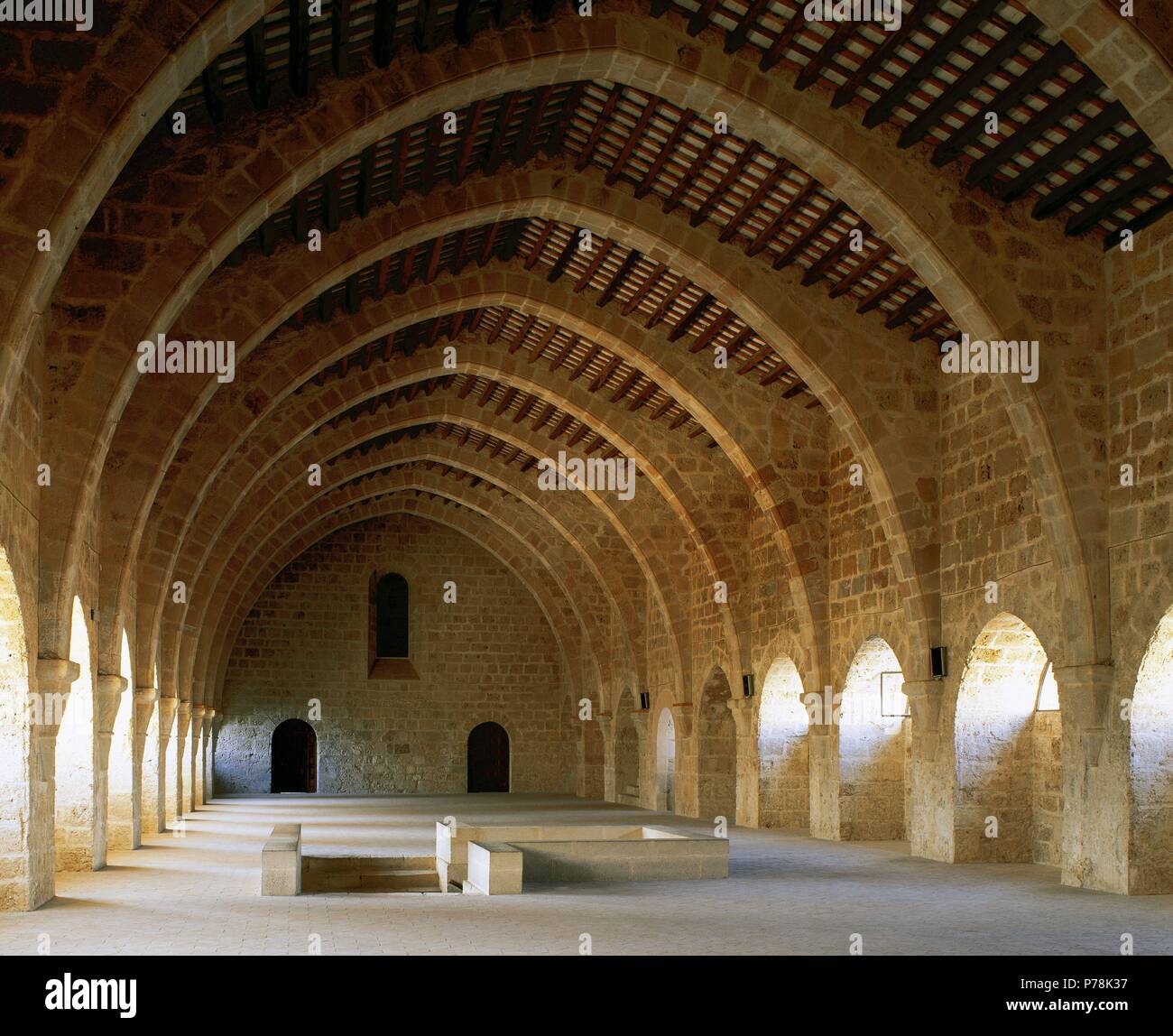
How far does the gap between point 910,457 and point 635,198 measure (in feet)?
11.3

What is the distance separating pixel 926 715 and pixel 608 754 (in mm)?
11418

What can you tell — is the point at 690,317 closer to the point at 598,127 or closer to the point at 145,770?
the point at 598,127

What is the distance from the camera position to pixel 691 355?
1498cm

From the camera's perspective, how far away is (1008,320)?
1015 centimetres

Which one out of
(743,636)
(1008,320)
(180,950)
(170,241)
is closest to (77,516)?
(170,241)

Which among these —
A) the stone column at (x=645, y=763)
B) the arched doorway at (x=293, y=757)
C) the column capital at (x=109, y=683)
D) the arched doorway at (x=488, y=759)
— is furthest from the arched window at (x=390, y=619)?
the column capital at (x=109, y=683)

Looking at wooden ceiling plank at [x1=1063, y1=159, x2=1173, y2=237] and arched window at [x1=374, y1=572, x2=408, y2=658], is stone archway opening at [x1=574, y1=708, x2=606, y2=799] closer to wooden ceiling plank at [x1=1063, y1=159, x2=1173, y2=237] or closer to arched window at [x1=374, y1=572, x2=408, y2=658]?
arched window at [x1=374, y1=572, x2=408, y2=658]

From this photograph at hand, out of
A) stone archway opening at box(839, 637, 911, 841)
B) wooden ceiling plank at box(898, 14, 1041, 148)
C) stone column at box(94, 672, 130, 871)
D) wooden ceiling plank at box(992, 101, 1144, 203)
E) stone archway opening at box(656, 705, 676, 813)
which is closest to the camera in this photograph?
wooden ceiling plank at box(898, 14, 1041, 148)

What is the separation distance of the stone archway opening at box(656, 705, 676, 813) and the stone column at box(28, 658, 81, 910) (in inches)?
482

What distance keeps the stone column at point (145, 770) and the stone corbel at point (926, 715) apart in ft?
23.5

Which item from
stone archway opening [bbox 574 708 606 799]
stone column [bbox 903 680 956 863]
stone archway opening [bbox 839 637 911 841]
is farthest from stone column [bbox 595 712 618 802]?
stone column [bbox 903 680 956 863]

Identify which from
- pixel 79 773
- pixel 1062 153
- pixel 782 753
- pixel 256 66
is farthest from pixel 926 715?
pixel 256 66

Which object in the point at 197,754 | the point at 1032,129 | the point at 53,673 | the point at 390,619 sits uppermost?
the point at 1032,129

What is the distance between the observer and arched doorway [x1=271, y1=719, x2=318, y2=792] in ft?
→ 85.0
